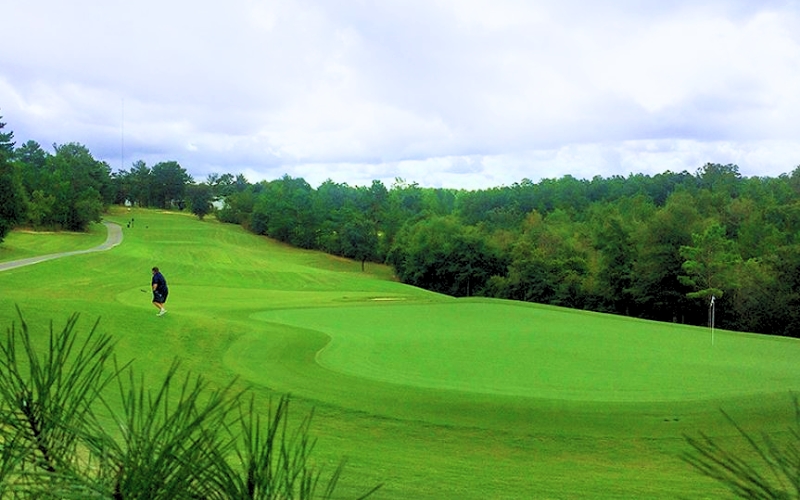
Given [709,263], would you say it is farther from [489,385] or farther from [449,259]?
[489,385]

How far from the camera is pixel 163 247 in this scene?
51938 millimetres

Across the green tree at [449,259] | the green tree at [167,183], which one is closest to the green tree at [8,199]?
the green tree at [449,259]

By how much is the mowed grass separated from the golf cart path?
55.7 feet

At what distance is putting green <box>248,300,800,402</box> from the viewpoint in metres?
10.6

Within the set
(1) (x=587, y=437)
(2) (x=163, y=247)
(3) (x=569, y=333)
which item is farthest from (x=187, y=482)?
(2) (x=163, y=247)

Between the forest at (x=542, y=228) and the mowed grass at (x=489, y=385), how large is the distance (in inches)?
921

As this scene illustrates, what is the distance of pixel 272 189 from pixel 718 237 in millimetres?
58603

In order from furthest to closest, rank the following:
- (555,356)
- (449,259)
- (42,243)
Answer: (449,259), (42,243), (555,356)

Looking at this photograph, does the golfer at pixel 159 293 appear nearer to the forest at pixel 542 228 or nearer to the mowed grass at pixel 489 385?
the mowed grass at pixel 489 385

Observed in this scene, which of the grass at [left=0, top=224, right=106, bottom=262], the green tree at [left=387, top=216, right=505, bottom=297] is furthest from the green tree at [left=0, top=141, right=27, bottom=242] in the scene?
the green tree at [left=387, top=216, right=505, bottom=297]

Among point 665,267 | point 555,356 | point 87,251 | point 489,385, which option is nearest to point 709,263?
point 665,267

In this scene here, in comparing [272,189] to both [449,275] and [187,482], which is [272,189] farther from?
[187,482]

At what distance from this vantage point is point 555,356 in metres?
13.0

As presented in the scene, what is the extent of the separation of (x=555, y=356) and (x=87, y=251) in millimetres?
37047
